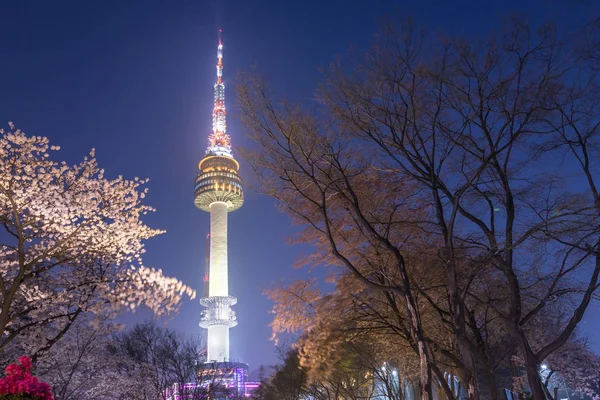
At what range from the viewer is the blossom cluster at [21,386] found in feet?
26.1

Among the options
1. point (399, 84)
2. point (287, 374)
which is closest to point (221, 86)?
point (287, 374)

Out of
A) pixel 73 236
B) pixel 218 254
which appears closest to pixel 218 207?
pixel 218 254

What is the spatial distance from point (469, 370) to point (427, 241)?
5868mm

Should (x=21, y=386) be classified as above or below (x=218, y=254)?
below

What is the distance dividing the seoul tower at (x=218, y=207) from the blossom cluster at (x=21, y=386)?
77.1 meters

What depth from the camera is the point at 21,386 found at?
7.97 metres

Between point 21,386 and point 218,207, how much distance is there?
83240 millimetres

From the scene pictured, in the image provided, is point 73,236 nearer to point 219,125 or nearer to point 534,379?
point 534,379

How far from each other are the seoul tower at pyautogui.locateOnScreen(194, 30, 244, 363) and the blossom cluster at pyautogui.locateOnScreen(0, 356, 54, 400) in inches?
3035

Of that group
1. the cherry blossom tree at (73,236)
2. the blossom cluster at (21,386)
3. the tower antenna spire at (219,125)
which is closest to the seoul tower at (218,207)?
the tower antenna spire at (219,125)

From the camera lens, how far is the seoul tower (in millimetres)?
84188

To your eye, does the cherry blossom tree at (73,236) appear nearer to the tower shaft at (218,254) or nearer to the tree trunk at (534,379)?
the tree trunk at (534,379)

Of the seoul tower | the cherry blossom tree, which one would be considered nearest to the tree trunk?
the cherry blossom tree

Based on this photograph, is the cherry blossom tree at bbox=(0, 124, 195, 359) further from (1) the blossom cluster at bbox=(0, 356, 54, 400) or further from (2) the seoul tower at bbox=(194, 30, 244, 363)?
(2) the seoul tower at bbox=(194, 30, 244, 363)
